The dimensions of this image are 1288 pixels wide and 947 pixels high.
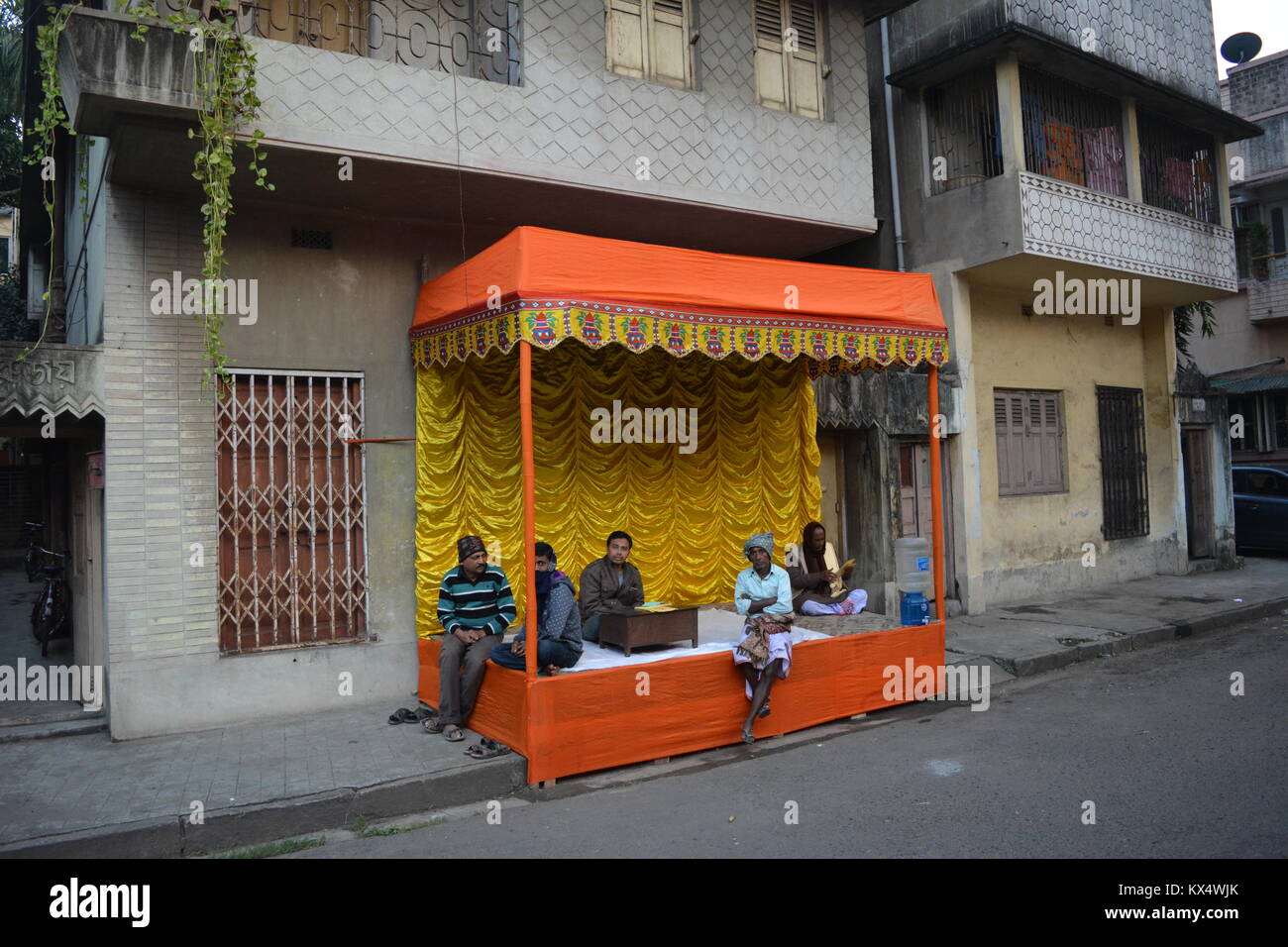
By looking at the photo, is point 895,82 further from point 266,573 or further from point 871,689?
point 266,573

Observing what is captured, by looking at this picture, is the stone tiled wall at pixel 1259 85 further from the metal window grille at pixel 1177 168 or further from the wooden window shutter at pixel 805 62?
the wooden window shutter at pixel 805 62

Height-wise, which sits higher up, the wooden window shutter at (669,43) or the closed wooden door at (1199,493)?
the wooden window shutter at (669,43)

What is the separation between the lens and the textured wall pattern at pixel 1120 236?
10.9m

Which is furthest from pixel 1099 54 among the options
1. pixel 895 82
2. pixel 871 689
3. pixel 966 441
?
pixel 871 689

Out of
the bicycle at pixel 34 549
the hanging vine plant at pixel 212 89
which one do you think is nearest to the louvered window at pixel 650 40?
the hanging vine plant at pixel 212 89

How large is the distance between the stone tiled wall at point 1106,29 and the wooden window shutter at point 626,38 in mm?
4705

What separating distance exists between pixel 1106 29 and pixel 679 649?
10343mm

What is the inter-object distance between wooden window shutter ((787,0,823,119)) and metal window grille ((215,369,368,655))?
5522mm

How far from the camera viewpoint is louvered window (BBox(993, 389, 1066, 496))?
1241cm

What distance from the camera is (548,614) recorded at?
21.3 feet

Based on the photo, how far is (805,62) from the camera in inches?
386

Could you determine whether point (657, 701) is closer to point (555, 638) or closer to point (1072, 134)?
point (555, 638)

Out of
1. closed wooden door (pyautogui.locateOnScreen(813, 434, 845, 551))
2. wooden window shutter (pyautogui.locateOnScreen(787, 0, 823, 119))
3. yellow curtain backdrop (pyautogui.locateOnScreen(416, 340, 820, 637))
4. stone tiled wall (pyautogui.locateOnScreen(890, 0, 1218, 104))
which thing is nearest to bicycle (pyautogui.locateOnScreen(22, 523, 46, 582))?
yellow curtain backdrop (pyautogui.locateOnScreen(416, 340, 820, 637))

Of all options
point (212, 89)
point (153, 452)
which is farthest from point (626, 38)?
point (153, 452)
